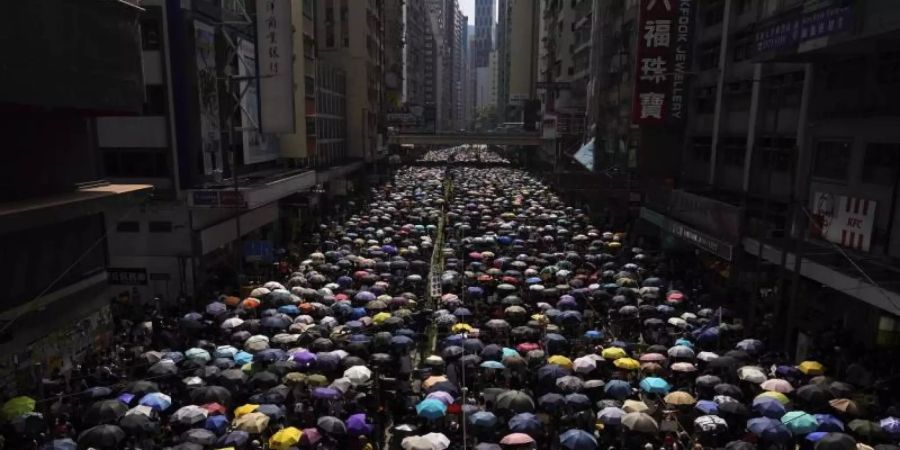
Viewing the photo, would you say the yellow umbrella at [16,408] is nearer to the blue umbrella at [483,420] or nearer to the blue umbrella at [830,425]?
the blue umbrella at [483,420]

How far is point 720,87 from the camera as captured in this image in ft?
109

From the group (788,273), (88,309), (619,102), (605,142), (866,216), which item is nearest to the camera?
(88,309)

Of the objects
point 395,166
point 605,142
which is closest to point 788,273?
point 605,142

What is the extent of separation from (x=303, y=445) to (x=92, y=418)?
184 inches

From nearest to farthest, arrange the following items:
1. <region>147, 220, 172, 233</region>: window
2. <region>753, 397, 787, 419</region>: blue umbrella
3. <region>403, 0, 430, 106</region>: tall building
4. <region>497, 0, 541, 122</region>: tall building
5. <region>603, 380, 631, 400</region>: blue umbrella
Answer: <region>753, 397, 787, 419</region>: blue umbrella < <region>603, 380, 631, 400</region>: blue umbrella < <region>147, 220, 172, 233</region>: window < <region>497, 0, 541, 122</region>: tall building < <region>403, 0, 430, 106</region>: tall building

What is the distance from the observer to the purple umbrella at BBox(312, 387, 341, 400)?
594 inches

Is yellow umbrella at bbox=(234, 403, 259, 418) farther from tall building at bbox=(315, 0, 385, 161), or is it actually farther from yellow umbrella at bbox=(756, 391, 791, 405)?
tall building at bbox=(315, 0, 385, 161)

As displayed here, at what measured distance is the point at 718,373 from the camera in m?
17.6

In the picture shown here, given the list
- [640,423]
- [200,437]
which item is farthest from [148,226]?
[640,423]

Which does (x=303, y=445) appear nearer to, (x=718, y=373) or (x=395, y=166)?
(x=718, y=373)

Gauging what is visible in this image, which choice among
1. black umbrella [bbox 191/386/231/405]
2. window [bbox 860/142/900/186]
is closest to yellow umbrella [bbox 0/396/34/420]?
black umbrella [bbox 191/386/231/405]

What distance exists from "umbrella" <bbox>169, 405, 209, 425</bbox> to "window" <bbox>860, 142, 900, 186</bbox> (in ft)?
68.1

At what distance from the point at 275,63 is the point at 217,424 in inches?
883

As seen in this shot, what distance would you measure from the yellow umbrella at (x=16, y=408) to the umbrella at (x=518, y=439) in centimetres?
1060
